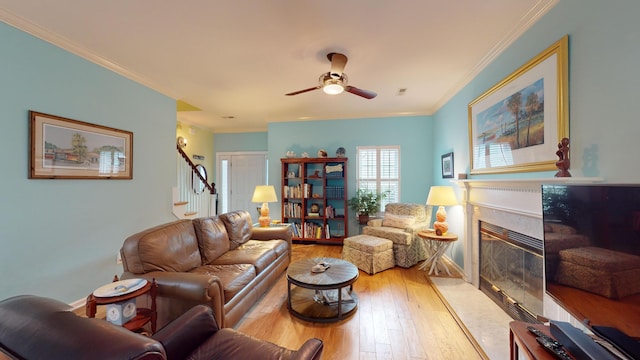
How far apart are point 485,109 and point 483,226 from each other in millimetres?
1317

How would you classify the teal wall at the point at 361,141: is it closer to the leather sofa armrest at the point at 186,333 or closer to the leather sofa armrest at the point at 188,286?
the leather sofa armrest at the point at 188,286

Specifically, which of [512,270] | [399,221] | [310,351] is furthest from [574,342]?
[399,221]

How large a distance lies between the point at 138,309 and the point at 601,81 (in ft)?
10.9

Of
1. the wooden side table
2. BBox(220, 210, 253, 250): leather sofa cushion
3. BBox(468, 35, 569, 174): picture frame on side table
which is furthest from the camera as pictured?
BBox(220, 210, 253, 250): leather sofa cushion

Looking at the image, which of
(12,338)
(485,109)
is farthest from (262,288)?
(485,109)

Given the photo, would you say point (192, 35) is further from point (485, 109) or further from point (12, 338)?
point (485, 109)

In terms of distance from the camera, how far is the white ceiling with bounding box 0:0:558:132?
1.86 metres

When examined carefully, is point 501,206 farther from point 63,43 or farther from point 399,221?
point 63,43

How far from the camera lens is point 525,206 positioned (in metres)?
1.97

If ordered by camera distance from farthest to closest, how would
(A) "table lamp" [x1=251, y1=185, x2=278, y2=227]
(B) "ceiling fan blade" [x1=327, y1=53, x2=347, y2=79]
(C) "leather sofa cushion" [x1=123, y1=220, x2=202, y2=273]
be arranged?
(A) "table lamp" [x1=251, y1=185, x2=278, y2=227], (B) "ceiling fan blade" [x1=327, y1=53, x2=347, y2=79], (C) "leather sofa cushion" [x1=123, y1=220, x2=202, y2=273]

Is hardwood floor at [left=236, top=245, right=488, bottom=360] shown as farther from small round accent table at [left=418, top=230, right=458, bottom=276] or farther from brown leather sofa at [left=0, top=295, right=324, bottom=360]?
brown leather sofa at [left=0, top=295, right=324, bottom=360]

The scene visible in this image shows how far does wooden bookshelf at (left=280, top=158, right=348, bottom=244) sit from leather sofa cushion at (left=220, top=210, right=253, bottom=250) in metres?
1.64

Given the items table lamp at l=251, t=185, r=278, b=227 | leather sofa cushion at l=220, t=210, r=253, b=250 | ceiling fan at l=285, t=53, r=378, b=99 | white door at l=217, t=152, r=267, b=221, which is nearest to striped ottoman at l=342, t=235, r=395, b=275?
table lamp at l=251, t=185, r=278, b=227

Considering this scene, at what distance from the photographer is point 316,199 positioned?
4.98m
